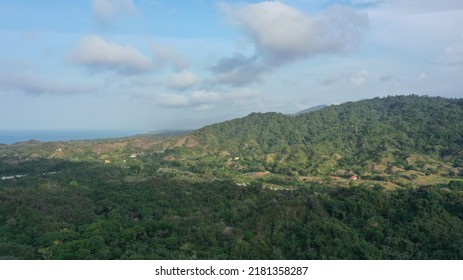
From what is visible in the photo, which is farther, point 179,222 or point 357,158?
point 357,158

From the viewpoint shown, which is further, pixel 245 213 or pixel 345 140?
pixel 345 140

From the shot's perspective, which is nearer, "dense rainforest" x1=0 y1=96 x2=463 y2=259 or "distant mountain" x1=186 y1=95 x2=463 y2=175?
"dense rainforest" x1=0 y1=96 x2=463 y2=259

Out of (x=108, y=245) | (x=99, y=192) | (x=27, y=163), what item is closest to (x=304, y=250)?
(x=108, y=245)

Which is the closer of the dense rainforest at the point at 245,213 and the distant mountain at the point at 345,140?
the dense rainforest at the point at 245,213

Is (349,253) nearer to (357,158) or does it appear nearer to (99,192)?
(99,192)

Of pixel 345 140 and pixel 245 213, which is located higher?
pixel 345 140
